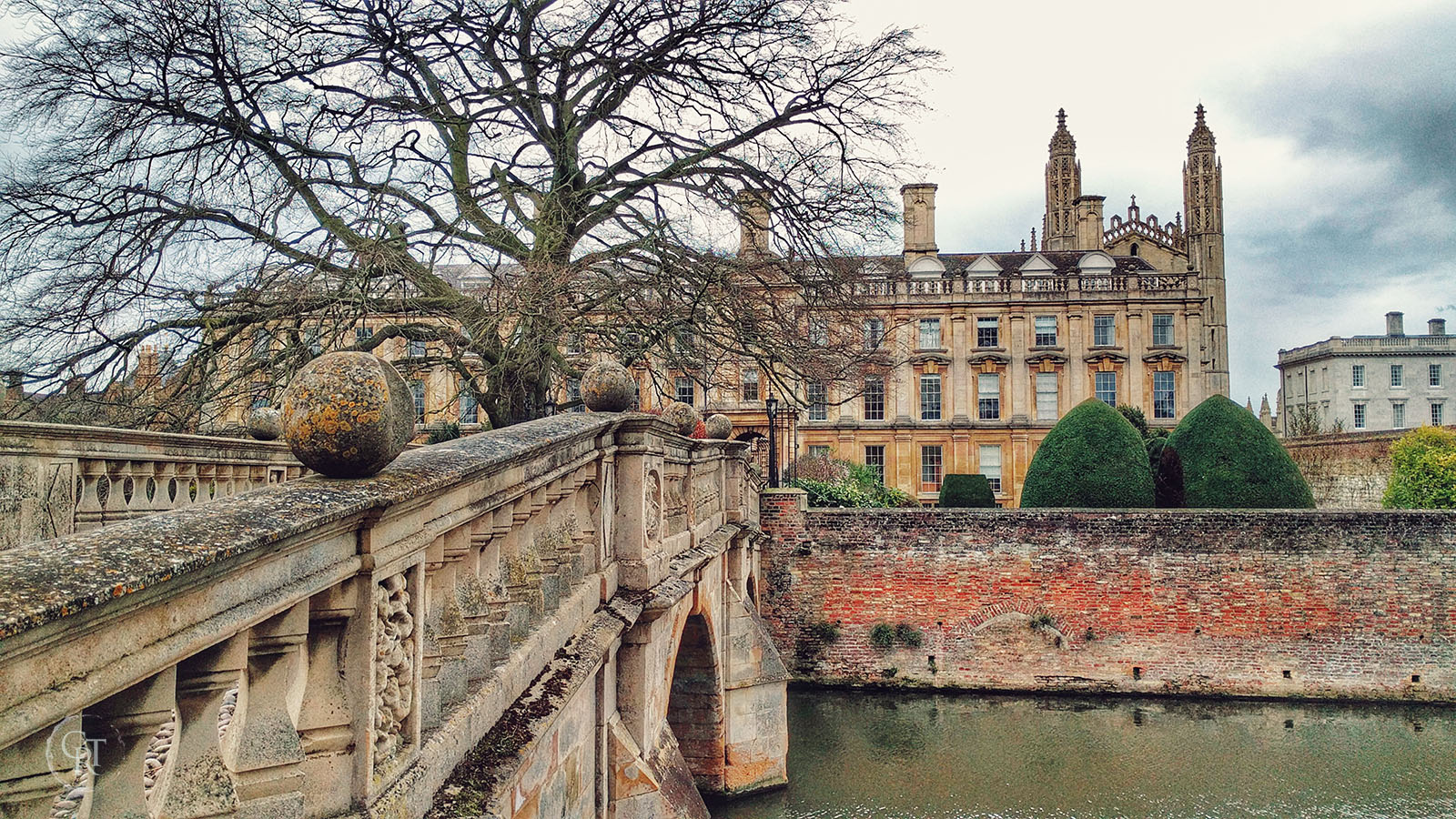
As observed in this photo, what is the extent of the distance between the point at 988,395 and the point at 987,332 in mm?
2751

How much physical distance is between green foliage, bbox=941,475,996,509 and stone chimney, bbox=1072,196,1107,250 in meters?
22.7

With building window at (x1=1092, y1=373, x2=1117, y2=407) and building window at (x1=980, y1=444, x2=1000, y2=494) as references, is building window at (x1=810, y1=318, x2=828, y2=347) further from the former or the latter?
building window at (x1=1092, y1=373, x2=1117, y2=407)

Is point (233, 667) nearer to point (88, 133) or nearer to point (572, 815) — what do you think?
point (572, 815)

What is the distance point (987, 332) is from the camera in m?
43.2

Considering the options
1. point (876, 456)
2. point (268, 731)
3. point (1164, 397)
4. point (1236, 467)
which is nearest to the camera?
point (268, 731)

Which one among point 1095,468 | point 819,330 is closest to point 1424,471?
point 1095,468

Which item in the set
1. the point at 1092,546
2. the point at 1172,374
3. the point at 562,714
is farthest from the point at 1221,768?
the point at 1172,374

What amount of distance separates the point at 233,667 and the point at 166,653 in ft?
0.88

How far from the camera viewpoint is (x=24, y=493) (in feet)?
19.5

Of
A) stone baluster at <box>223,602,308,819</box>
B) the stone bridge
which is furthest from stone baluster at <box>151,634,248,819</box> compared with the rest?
stone baluster at <box>223,602,308,819</box>

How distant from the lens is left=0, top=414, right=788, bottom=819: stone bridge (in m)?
1.66

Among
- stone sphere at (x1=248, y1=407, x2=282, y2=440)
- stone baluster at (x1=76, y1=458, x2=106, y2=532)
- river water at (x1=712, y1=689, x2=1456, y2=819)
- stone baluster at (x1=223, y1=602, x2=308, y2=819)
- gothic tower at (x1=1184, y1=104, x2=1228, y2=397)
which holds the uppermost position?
gothic tower at (x1=1184, y1=104, x2=1228, y2=397)

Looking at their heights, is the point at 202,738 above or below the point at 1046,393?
below

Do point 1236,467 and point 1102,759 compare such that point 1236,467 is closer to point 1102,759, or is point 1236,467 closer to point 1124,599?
point 1124,599
